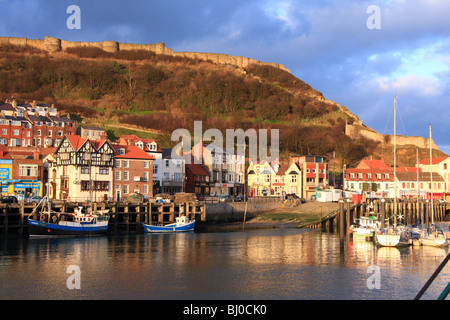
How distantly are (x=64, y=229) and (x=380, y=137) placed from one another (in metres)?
85.2

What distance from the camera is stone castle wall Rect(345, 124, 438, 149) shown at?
11356cm

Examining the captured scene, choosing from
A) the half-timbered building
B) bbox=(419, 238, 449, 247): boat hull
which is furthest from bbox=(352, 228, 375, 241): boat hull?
the half-timbered building

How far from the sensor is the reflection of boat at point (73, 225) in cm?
4647

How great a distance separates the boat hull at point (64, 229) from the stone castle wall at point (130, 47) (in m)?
112

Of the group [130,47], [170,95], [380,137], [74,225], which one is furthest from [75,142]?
[130,47]

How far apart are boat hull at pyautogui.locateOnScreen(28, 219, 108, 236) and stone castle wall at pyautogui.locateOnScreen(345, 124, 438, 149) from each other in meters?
79.1

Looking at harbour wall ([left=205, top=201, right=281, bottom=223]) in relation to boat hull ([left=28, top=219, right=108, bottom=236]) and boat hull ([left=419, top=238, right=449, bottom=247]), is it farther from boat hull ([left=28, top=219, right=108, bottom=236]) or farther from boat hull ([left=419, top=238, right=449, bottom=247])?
boat hull ([left=419, top=238, right=449, bottom=247])

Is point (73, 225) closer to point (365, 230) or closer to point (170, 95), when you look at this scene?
point (365, 230)

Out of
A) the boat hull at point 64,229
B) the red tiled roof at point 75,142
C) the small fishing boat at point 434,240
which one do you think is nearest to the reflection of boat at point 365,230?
the small fishing boat at point 434,240

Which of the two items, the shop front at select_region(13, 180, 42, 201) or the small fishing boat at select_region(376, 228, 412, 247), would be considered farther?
the shop front at select_region(13, 180, 42, 201)

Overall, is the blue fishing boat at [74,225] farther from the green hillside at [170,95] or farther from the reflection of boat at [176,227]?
the green hillside at [170,95]

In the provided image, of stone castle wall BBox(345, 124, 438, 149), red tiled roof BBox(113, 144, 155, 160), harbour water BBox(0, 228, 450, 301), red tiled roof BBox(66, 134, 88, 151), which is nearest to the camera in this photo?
harbour water BBox(0, 228, 450, 301)

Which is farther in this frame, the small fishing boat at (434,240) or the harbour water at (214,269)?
the small fishing boat at (434,240)
